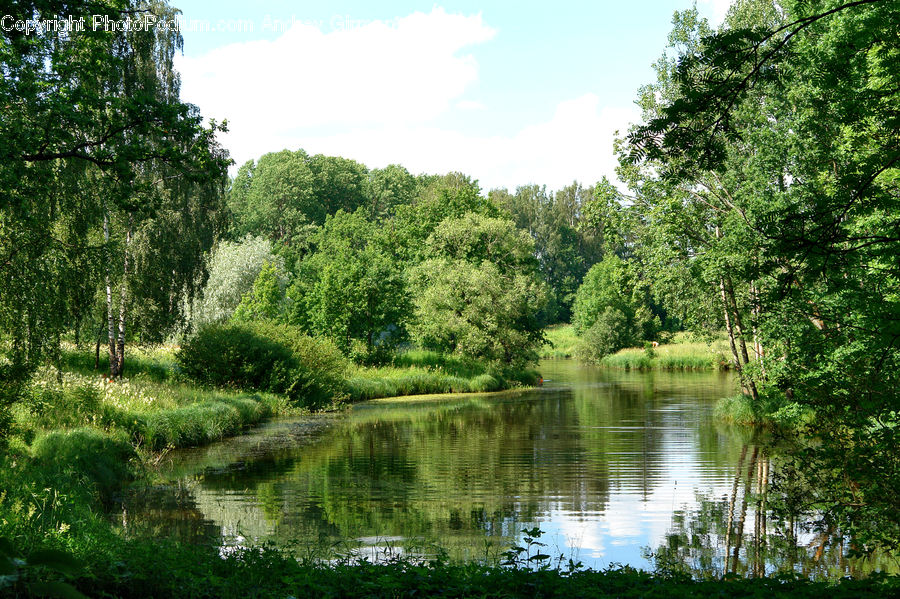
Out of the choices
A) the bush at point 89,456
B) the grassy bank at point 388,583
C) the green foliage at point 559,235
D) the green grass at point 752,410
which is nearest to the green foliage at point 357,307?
the green grass at point 752,410

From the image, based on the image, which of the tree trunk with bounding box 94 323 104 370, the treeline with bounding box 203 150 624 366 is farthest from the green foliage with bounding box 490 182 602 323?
the tree trunk with bounding box 94 323 104 370

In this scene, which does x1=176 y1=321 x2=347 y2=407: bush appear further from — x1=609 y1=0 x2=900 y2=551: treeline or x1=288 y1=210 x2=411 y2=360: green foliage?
x1=609 y1=0 x2=900 y2=551: treeline

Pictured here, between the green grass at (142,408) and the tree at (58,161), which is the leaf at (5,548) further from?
the green grass at (142,408)

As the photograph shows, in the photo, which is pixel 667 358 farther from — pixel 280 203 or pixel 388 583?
pixel 388 583

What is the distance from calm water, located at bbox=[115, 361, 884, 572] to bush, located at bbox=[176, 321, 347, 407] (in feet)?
8.04

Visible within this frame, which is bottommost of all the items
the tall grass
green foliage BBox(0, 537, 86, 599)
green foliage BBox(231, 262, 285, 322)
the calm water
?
the tall grass

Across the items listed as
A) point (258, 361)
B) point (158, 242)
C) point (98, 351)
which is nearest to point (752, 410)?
point (258, 361)

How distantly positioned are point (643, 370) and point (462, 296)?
20.5m

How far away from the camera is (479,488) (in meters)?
14.8

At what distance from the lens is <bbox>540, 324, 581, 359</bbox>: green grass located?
3097 inches

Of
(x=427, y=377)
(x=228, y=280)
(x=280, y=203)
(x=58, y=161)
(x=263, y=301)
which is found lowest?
(x=427, y=377)

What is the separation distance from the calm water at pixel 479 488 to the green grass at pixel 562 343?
161 ft

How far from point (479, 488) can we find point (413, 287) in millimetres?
31397

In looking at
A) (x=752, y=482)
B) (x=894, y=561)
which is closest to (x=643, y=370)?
(x=752, y=482)
